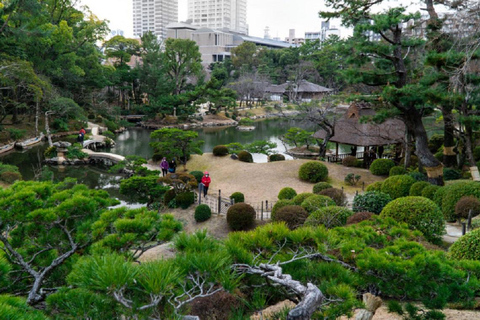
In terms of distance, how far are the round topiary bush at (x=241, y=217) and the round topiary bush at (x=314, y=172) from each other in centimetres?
470

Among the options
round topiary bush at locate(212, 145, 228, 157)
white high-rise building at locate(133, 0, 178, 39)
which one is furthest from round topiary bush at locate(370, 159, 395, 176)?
white high-rise building at locate(133, 0, 178, 39)

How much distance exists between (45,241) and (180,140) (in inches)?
485

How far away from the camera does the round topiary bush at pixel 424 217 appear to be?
7566 millimetres

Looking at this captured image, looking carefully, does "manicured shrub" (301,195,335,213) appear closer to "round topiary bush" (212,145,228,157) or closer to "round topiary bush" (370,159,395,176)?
"round topiary bush" (370,159,395,176)

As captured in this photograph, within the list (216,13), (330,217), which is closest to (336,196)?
(330,217)

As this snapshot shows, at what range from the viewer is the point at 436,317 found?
11.0 ft

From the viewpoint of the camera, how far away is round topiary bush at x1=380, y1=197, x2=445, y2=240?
7.57 metres

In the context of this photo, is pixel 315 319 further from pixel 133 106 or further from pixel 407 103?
pixel 133 106

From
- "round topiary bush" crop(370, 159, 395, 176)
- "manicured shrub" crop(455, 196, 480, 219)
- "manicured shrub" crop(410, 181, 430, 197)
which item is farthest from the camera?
"round topiary bush" crop(370, 159, 395, 176)

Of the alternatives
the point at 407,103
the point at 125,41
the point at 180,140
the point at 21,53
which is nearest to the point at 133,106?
the point at 125,41

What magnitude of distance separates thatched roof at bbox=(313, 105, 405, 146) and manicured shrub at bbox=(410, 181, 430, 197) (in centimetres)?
426

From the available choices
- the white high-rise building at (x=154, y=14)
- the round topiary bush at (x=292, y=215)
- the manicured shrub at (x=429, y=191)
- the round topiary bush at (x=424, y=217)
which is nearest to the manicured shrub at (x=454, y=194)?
the manicured shrub at (x=429, y=191)

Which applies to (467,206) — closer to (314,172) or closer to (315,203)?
(315,203)

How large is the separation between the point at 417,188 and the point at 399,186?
53 centimetres
